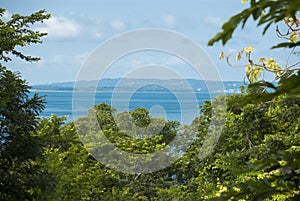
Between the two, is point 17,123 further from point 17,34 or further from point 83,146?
point 83,146

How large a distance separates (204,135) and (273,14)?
49.1 ft

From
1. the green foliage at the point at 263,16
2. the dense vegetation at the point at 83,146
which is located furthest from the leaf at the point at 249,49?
the green foliage at the point at 263,16

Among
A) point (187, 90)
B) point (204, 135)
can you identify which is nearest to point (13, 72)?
point (204, 135)

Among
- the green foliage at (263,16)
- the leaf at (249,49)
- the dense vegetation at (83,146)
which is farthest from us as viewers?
the dense vegetation at (83,146)

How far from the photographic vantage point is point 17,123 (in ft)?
29.6

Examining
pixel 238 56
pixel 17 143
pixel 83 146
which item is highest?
pixel 83 146

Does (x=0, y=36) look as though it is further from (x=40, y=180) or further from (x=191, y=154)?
(x=191, y=154)

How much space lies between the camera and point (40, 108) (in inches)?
380

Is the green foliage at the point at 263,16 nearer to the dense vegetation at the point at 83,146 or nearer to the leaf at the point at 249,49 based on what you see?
the dense vegetation at the point at 83,146

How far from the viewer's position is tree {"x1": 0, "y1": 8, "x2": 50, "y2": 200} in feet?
28.8

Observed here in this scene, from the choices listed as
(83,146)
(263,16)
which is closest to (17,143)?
(263,16)

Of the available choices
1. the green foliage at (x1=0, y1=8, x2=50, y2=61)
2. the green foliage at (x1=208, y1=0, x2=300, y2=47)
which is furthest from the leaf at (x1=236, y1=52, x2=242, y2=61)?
the green foliage at (x1=208, y1=0, x2=300, y2=47)

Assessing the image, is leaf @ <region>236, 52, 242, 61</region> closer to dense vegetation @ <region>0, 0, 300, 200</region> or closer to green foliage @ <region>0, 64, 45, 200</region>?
dense vegetation @ <region>0, 0, 300, 200</region>

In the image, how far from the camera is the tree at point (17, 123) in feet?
28.8
